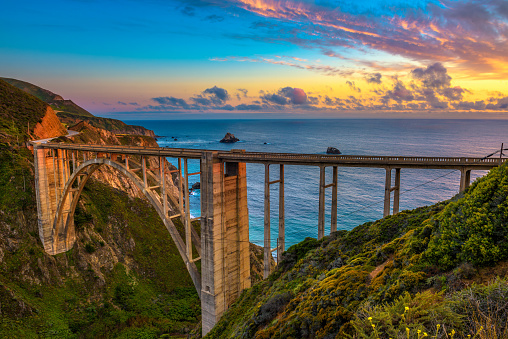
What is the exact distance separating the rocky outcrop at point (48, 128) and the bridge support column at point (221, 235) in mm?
40683

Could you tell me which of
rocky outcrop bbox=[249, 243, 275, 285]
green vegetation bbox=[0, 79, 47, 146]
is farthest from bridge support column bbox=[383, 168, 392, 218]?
green vegetation bbox=[0, 79, 47, 146]

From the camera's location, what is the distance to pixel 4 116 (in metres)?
49.1

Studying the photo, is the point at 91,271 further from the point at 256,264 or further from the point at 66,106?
the point at 66,106

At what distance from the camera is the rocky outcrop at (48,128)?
50.4 metres

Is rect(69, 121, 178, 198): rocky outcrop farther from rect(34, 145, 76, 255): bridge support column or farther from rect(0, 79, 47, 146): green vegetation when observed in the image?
rect(34, 145, 76, 255): bridge support column

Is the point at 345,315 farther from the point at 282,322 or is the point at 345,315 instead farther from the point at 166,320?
the point at 166,320

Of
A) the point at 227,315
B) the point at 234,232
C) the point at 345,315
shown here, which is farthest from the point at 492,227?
the point at 234,232

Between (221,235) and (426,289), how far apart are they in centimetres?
1842

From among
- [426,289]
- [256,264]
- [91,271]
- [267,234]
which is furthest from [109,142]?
[426,289]

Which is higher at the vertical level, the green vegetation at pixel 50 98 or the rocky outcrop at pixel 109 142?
the green vegetation at pixel 50 98

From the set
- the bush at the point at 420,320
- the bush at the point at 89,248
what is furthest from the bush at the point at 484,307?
the bush at the point at 89,248

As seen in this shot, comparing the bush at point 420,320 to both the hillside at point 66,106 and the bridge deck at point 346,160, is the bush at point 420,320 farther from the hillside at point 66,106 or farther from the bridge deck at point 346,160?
the hillside at point 66,106

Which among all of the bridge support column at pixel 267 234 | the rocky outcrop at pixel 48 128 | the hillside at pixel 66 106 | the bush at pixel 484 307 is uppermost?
the hillside at pixel 66 106

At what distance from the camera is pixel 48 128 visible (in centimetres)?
5481
